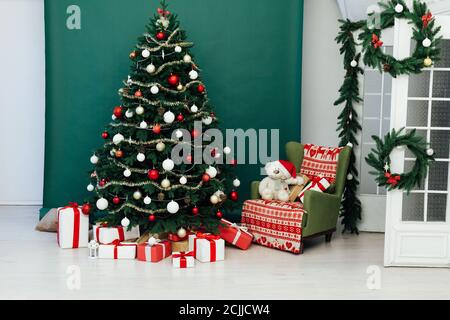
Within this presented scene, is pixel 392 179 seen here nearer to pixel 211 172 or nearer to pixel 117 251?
pixel 211 172

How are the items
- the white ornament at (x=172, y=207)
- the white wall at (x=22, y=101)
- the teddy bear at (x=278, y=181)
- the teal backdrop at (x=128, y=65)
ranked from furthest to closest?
the white wall at (x=22, y=101)
the teal backdrop at (x=128, y=65)
the teddy bear at (x=278, y=181)
the white ornament at (x=172, y=207)

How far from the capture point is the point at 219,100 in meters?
6.47

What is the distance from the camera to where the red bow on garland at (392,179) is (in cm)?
470

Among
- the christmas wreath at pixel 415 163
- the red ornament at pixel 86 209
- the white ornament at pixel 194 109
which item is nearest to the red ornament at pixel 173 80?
the white ornament at pixel 194 109

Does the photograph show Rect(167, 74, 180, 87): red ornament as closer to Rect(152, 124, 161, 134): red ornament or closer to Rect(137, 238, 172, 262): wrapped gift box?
Rect(152, 124, 161, 134): red ornament

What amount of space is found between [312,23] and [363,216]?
2.34m

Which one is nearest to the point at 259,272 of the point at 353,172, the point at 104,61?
the point at 353,172

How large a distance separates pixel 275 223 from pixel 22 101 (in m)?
3.62

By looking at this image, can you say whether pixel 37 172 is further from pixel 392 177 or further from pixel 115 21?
pixel 392 177

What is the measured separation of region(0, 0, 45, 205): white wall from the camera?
6.87 m

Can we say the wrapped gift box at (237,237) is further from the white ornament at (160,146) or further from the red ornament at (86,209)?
the red ornament at (86,209)

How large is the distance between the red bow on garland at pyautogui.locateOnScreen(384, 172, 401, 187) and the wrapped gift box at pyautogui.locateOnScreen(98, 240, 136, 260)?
2238mm

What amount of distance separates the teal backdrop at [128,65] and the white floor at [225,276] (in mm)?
1359

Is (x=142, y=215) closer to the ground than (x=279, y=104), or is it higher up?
closer to the ground
